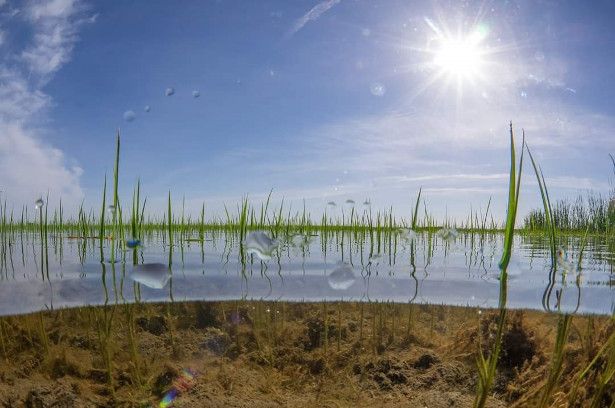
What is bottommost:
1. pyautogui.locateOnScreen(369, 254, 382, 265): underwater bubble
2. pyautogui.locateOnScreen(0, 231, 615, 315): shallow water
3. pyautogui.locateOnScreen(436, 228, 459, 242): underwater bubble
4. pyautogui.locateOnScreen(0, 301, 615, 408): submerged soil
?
pyautogui.locateOnScreen(0, 301, 615, 408): submerged soil

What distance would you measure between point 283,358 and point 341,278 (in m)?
1.25

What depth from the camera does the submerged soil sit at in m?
2.30

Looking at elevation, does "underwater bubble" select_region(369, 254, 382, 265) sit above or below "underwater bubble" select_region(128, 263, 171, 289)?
below

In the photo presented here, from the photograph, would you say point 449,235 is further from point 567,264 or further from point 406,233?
point 567,264

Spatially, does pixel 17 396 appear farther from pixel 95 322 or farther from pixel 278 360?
pixel 278 360

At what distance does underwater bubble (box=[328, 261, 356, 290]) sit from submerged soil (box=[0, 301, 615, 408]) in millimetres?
336

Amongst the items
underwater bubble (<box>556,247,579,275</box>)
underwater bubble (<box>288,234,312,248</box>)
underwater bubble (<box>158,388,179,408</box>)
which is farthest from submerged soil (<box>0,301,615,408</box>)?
underwater bubble (<box>288,234,312,248</box>)

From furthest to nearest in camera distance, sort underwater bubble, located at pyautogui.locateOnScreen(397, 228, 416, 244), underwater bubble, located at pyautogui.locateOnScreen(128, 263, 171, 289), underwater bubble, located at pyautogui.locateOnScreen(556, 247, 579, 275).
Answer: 1. underwater bubble, located at pyautogui.locateOnScreen(397, 228, 416, 244)
2. underwater bubble, located at pyautogui.locateOnScreen(556, 247, 579, 275)
3. underwater bubble, located at pyautogui.locateOnScreen(128, 263, 171, 289)

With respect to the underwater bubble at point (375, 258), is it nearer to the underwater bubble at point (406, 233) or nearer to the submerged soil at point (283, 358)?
the submerged soil at point (283, 358)

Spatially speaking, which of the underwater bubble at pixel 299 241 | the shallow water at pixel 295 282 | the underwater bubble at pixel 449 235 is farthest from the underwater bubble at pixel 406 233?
the shallow water at pixel 295 282

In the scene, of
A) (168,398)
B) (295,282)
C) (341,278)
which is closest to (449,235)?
(341,278)

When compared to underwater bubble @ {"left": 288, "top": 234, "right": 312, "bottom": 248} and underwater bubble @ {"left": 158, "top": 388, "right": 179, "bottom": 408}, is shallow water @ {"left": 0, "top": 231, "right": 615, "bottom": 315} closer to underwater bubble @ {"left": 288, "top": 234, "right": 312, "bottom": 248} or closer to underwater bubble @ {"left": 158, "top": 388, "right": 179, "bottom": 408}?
underwater bubble @ {"left": 158, "top": 388, "right": 179, "bottom": 408}

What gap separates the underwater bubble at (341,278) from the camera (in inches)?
140

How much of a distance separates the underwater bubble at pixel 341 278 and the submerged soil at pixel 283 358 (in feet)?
1.10
